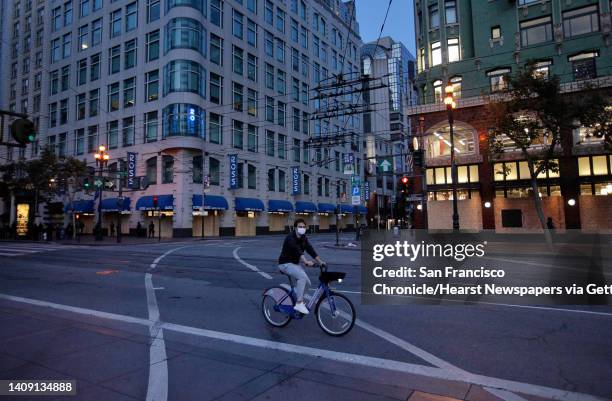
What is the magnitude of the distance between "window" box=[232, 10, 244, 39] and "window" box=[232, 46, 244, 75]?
162cm

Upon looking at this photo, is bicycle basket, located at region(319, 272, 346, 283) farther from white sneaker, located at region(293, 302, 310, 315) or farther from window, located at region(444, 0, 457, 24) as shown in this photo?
window, located at region(444, 0, 457, 24)

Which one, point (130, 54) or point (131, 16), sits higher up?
point (131, 16)

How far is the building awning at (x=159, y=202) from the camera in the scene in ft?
126

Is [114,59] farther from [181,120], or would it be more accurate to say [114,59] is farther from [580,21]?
A: [580,21]

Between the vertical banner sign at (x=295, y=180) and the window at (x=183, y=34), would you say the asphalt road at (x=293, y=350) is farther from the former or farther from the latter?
the vertical banner sign at (x=295, y=180)

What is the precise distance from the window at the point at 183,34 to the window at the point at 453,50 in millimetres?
24436

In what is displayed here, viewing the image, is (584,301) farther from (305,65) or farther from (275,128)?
(305,65)

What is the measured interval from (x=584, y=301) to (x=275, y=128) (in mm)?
44095

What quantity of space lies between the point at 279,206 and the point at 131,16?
27.7 metres

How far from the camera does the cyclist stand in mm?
6496

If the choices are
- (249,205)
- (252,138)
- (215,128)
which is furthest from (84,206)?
(252,138)

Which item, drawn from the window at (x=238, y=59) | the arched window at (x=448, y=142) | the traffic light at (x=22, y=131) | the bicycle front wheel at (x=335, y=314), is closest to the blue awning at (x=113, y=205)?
the window at (x=238, y=59)

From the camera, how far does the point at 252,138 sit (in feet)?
154

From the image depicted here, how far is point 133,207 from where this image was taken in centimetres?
4188
